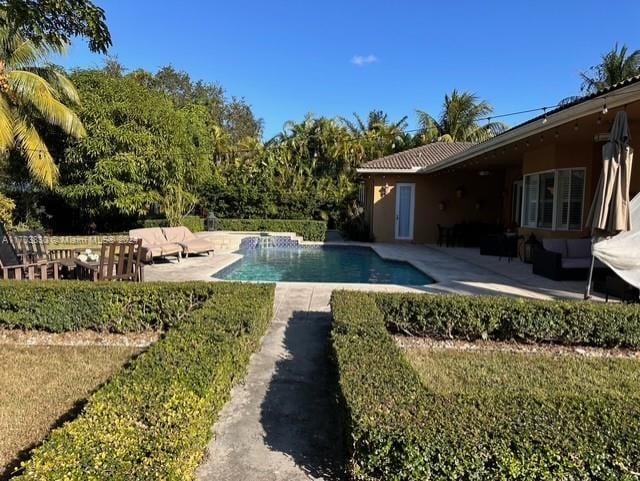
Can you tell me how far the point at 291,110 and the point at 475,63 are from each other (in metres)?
15.2

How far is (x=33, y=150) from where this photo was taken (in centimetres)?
1352

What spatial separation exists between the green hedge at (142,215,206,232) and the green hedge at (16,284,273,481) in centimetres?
1470

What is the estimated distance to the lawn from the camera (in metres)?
3.21

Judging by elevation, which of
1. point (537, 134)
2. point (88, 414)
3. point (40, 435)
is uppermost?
point (537, 134)

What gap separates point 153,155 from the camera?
15.1 meters

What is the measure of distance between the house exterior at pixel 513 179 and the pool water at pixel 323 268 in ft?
10.7

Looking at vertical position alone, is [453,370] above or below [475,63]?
below

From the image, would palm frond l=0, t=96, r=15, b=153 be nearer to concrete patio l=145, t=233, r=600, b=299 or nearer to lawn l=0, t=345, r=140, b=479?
concrete patio l=145, t=233, r=600, b=299

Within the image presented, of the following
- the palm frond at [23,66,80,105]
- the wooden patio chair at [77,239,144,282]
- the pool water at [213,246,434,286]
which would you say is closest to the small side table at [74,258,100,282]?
the wooden patio chair at [77,239,144,282]

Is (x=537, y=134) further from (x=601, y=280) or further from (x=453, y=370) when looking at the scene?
(x=453, y=370)

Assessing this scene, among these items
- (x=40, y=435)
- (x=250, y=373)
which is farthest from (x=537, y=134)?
(x=40, y=435)

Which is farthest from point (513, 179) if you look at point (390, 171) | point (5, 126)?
point (5, 126)

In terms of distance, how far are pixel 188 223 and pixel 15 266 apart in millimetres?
12127

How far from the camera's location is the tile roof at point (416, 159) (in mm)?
17969
